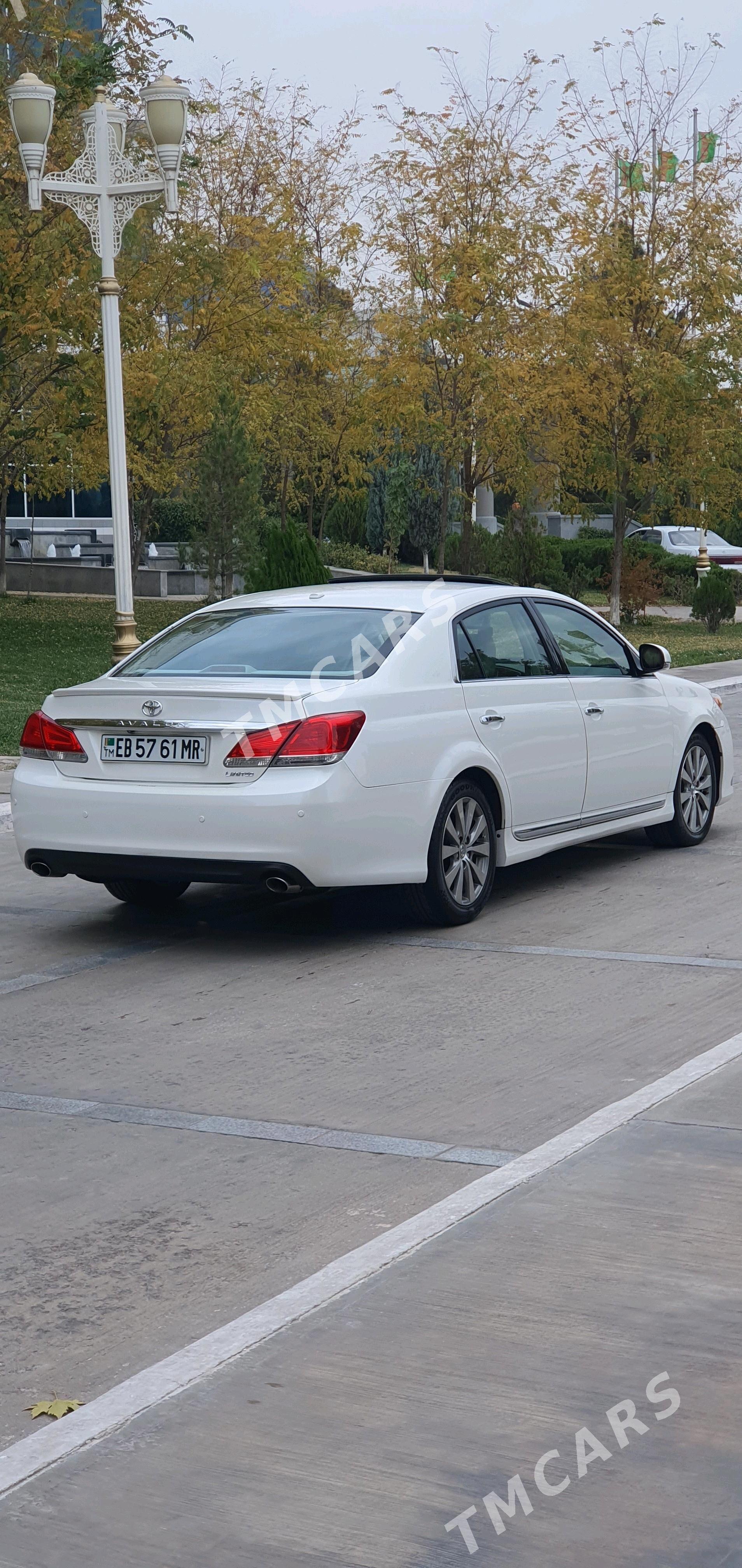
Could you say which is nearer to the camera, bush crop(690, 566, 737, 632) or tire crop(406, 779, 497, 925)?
tire crop(406, 779, 497, 925)

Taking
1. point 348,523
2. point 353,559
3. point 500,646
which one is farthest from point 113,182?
point 348,523

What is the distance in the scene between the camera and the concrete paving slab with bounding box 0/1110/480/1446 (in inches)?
159

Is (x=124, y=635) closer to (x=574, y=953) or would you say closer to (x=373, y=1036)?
(x=574, y=953)

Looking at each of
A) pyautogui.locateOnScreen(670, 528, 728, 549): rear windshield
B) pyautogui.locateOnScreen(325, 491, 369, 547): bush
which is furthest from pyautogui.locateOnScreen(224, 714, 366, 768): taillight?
pyautogui.locateOnScreen(325, 491, 369, 547): bush

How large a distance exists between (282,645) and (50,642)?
65.0ft

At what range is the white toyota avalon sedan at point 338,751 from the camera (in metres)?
7.75

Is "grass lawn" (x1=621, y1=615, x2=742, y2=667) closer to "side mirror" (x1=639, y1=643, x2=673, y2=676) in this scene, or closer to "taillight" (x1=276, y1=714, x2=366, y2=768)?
"side mirror" (x1=639, y1=643, x2=673, y2=676)

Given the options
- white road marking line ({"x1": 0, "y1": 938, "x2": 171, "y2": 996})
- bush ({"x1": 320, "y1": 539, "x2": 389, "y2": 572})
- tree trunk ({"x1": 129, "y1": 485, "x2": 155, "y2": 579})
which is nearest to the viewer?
white road marking line ({"x1": 0, "y1": 938, "x2": 171, "y2": 996})

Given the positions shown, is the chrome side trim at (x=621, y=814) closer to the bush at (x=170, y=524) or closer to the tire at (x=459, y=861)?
the tire at (x=459, y=861)

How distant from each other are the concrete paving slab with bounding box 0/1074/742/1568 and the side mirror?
555 centimetres

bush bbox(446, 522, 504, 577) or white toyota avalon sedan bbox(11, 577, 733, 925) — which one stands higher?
A: bush bbox(446, 522, 504, 577)

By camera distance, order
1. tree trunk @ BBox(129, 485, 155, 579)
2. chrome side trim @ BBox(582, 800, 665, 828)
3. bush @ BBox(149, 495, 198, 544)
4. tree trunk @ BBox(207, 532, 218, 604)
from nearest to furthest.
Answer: chrome side trim @ BBox(582, 800, 665, 828) < tree trunk @ BBox(207, 532, 218, 604) < tree trunk @ BBox(129, 485, 155, 579) < bush @ BBox(149, 495, 198, 544)

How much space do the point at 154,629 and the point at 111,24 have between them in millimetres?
9063

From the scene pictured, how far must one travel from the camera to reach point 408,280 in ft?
97.6
